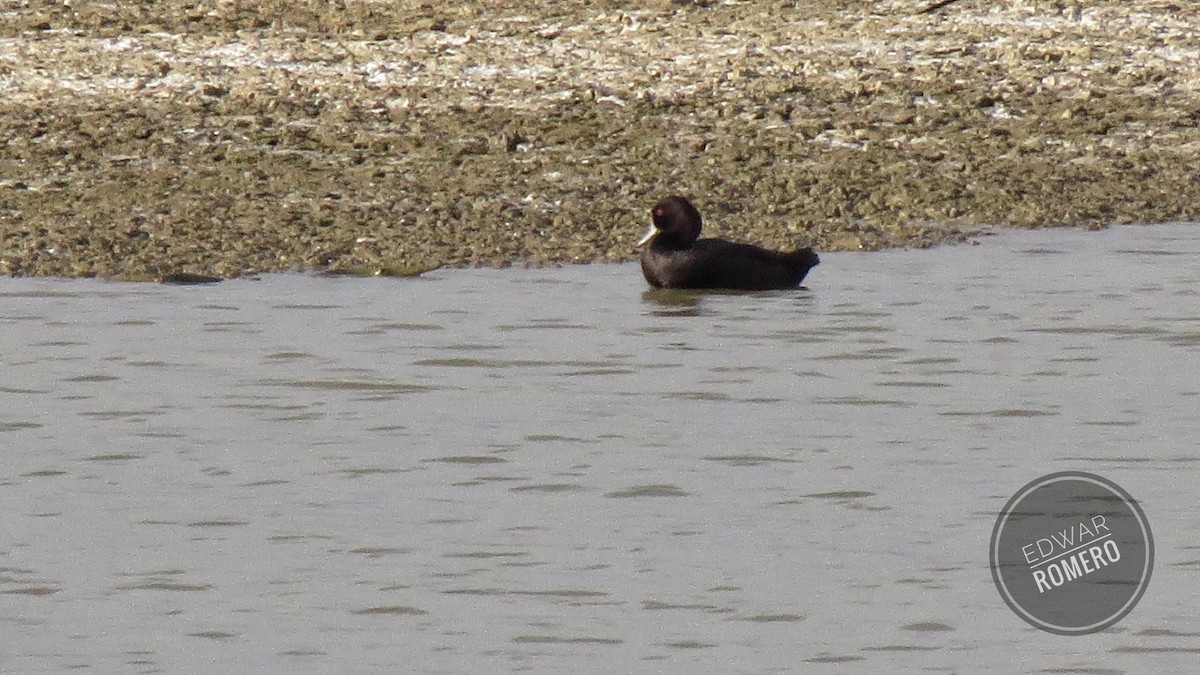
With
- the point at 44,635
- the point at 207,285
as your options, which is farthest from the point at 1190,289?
the point at 44,635

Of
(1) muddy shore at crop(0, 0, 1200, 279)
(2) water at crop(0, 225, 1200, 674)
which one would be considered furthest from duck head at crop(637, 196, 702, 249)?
(1) muddy shore at crop(0, 0, 1200, 279)

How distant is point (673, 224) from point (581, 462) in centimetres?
430

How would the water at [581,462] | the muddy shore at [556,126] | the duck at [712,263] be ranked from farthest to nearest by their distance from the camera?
the muddy shore at [556,126] < the duck at [712,263] < the water at [581,462]

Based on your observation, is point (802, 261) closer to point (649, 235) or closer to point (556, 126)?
point (649, 235)

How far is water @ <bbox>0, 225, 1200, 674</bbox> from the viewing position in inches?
297

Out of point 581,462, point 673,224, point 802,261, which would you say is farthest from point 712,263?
point 581,462

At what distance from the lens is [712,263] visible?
1365 centimetres

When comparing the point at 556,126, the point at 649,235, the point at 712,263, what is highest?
the point at 556,126

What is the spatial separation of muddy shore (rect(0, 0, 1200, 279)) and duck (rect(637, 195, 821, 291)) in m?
0.85

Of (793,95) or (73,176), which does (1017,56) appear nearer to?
(793,95)

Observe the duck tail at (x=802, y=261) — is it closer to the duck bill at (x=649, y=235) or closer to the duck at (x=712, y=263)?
the duck at (x=712, y=263)

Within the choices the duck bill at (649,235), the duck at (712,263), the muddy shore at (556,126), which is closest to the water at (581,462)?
the duck at (712,263)

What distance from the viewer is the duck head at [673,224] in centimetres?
1381

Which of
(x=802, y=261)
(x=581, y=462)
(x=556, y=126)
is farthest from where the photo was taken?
(x=556, y=126)
